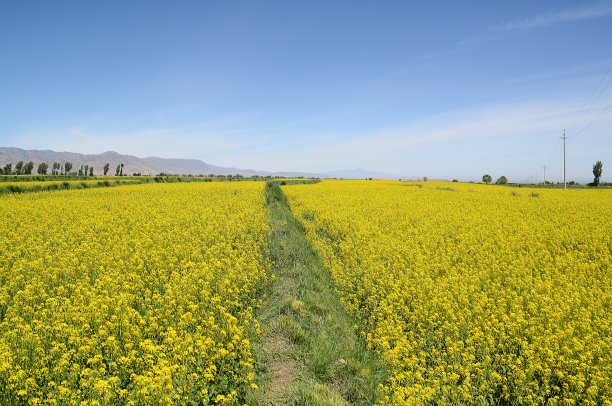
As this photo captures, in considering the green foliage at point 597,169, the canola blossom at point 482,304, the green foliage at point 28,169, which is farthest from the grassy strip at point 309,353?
the green foliage at point 28,169

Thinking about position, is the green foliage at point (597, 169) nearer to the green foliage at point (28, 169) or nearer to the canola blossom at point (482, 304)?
the canola blossom at point (482, 304)

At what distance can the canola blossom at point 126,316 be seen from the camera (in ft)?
14.0

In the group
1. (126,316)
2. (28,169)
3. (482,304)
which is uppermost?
(28,169)

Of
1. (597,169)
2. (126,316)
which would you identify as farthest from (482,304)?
(597,169)

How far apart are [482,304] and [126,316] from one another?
6.50 m

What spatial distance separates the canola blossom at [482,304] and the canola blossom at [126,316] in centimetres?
246

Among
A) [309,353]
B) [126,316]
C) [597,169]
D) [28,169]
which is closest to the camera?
[126,316]

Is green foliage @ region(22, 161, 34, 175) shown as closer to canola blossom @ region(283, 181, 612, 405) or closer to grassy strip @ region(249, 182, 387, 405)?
canola blossom @ region(283, 181, 612, 405)

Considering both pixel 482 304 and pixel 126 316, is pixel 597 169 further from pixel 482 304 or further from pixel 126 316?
pixel 126 316

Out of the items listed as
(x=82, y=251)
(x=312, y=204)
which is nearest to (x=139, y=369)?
(x=82, y=251)

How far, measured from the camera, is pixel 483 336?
596cm

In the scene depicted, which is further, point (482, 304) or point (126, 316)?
point (482, 304)

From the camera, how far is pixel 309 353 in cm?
584

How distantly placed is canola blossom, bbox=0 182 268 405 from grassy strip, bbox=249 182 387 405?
1.21 ft
